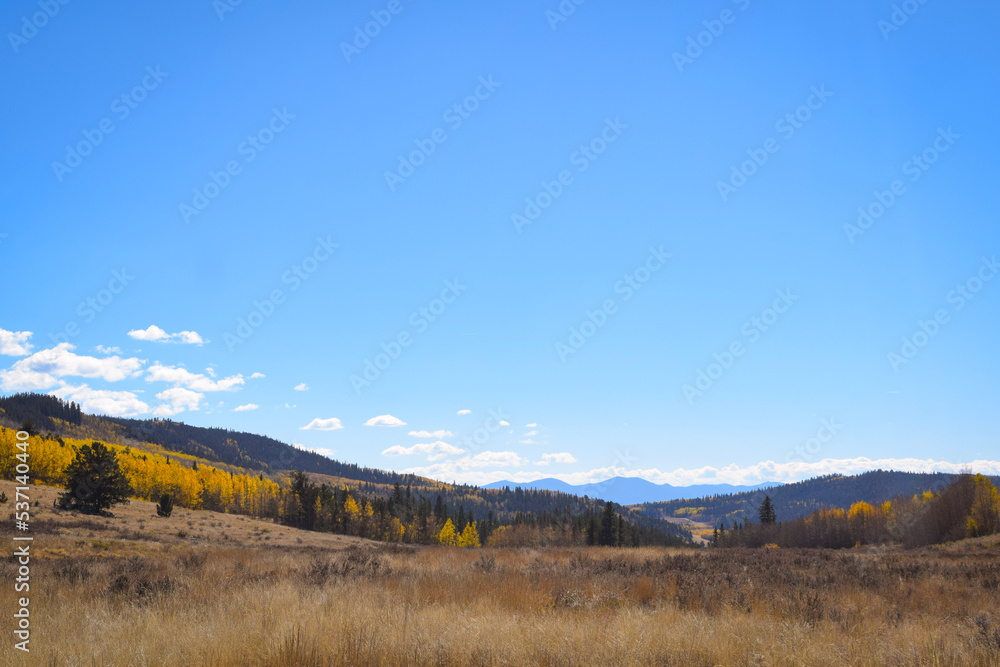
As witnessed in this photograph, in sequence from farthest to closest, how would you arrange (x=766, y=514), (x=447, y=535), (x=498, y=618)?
(x=447, y=535) < (x=766, y=514) < (x=498, y=618)

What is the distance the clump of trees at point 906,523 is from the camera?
190ft

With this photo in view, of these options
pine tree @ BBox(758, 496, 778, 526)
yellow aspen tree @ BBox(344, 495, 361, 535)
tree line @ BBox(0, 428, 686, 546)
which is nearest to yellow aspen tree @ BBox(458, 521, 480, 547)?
tree line @ BBox(0, 428, 686, 546)

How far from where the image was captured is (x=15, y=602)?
849cm

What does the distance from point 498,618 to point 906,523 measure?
8735 cm

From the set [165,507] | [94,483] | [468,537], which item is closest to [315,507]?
[468,537]

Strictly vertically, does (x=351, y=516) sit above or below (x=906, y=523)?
below

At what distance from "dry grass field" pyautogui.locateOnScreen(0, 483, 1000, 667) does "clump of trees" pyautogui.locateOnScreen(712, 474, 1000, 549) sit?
6018 centimetres

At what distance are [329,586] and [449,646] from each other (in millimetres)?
6218

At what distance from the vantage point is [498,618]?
25.2ft

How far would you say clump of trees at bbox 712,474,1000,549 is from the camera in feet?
190

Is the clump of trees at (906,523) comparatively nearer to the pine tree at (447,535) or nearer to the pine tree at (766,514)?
the pine tree at (766,514)

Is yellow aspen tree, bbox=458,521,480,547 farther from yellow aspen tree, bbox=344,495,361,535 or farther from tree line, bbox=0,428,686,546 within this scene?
yellow aspen tree, bbox=344,495,361,535

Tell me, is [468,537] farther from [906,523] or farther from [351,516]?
[906,523]

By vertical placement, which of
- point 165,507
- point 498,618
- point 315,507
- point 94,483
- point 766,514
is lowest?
point 315,507
